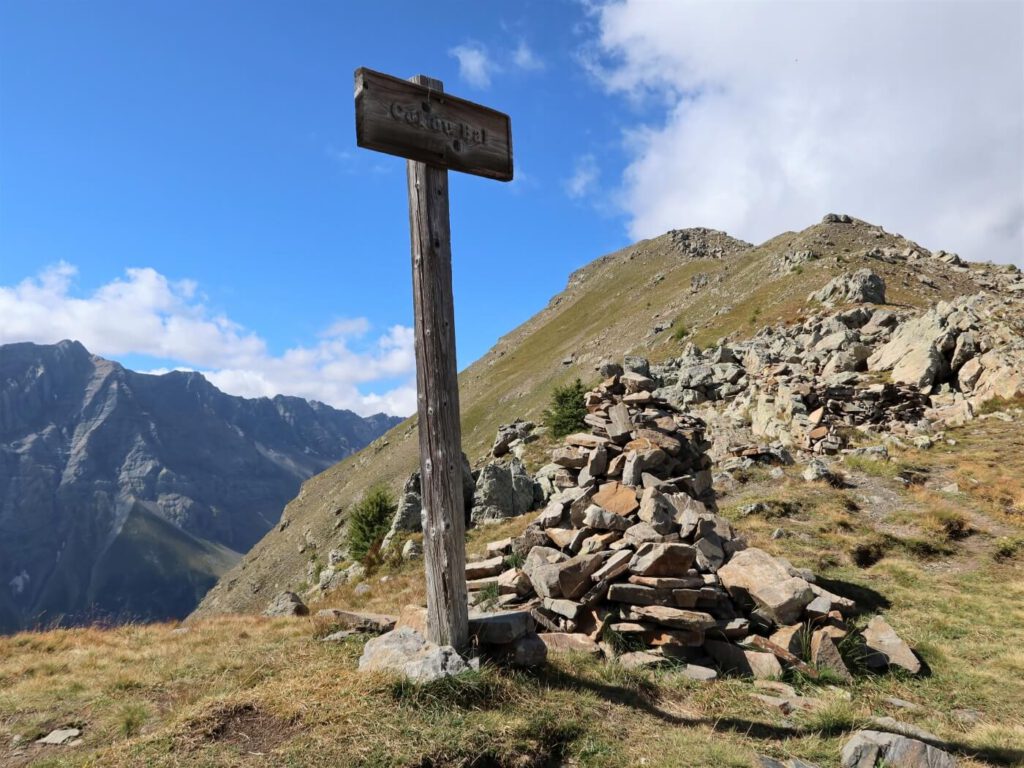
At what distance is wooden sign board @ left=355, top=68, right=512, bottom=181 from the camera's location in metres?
6.21

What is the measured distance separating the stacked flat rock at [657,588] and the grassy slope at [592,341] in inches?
1317

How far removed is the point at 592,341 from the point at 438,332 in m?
73.8

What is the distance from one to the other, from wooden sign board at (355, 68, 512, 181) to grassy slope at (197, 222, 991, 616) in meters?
38.6

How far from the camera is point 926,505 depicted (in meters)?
17.1

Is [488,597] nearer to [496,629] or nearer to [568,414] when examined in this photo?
[496,629]

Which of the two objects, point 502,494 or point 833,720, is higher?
point 502,494

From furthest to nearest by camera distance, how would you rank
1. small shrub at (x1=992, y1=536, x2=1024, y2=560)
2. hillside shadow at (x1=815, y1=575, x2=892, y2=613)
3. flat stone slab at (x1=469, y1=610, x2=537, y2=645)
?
small shrub at (x1=992, y1=536, x2=1024, y2=560), hillside shadow at (x1=815, y1=575, x2=892, y2=613), flat stone slab at (x1=469, y1=610, x2=537, y2=645)

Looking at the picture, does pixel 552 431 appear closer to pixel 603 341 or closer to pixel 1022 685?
pixel 1022 685

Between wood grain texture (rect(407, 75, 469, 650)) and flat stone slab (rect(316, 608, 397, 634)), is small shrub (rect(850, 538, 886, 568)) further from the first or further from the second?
wood grain texture (rect(407, 75, 469, 650))

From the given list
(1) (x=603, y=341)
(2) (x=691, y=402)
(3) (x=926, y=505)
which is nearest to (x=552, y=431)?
(2) (x=691, y=402)

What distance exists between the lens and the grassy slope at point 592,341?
157 feet

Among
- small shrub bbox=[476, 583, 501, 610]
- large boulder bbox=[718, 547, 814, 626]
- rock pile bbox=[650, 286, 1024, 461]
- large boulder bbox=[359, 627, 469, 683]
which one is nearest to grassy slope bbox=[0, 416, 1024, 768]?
large boulder bbox=[359, 627, 469, 683]

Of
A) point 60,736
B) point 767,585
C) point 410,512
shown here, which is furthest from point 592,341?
point 60,736

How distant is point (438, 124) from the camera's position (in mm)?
6754
